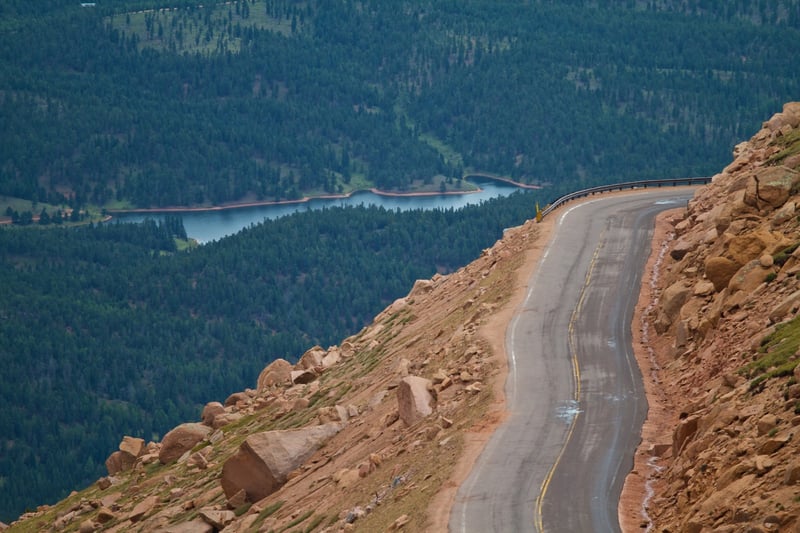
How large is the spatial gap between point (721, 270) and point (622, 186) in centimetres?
4486

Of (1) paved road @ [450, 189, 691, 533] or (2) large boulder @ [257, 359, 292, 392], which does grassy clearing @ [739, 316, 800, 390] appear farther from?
(2) large boulder @ [257, 359, 292, 392]

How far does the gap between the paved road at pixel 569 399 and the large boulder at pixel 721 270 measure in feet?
15.5

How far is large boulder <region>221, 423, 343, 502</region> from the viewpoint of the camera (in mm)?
68625

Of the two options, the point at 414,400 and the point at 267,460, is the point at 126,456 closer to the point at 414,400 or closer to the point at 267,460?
the point at 267,460

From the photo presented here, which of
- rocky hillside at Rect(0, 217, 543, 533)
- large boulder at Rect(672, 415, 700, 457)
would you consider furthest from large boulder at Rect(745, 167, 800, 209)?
large boulder at Rect(672, 415, 700, 457)

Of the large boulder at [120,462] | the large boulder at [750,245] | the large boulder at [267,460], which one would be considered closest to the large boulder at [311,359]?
the large boulder at [120,462]

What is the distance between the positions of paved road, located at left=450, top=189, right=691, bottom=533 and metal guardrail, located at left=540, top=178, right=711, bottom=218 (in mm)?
9578

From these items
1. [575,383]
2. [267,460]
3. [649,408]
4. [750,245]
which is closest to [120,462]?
[267,460]

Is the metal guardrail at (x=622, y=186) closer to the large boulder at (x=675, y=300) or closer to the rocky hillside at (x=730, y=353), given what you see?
the rocky hillside at (x=730, y=353)

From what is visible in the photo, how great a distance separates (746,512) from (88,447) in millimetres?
164435

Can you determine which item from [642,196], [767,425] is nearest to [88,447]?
[642,196]

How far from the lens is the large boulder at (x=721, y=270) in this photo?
64.8 meters

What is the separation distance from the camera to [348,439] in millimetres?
68750

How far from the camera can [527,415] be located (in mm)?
61156
